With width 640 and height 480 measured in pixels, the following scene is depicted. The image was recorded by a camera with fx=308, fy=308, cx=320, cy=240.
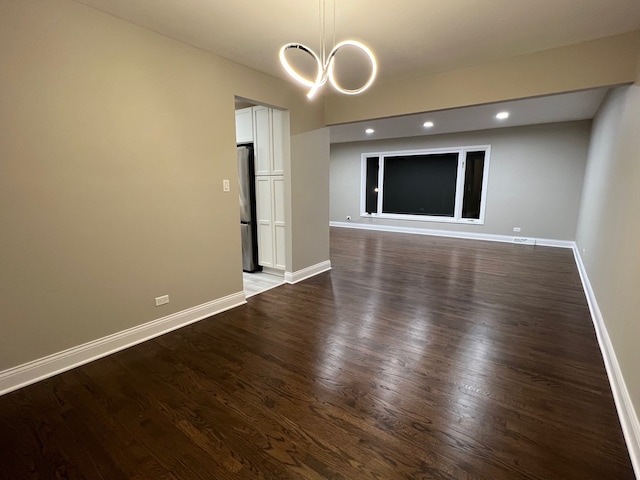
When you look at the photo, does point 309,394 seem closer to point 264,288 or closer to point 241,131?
point 264,288

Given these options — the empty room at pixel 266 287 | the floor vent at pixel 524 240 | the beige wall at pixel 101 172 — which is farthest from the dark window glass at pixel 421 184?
the beige wall at pixel 101 172

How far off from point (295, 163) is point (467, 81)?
6.77ft

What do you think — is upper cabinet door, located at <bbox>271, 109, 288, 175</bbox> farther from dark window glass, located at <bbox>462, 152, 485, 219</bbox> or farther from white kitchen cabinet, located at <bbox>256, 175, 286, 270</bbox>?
dark window glass, located at <bbox>462, 152, 485, 219</bbox>

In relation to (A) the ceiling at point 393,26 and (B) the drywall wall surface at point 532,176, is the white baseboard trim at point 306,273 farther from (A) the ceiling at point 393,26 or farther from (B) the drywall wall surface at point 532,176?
(B) the drywall wall surface at point 532,176

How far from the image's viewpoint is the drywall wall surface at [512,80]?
2498mm

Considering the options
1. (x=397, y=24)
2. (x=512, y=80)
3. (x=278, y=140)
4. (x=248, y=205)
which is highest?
(x=397, y=24)

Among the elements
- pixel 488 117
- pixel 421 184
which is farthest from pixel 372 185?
pixel 488 117

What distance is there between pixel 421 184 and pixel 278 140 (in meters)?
5.09

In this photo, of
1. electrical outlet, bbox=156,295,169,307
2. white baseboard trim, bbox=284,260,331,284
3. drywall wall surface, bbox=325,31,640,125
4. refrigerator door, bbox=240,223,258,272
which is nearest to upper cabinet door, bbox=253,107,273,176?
refrigerator door, bbox=240,223,258,272

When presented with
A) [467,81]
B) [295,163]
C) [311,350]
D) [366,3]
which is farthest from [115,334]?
[467,81]

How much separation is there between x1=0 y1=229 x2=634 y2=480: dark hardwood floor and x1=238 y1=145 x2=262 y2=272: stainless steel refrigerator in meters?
1.45

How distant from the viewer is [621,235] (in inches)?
93.6

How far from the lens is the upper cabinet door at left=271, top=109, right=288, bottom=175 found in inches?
150

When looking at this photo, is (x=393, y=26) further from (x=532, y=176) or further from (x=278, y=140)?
(x=532, y=176)
